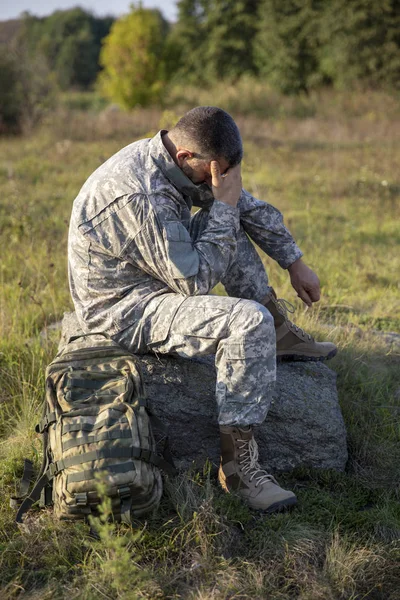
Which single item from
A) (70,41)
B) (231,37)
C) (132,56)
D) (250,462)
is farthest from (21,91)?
(70,41)

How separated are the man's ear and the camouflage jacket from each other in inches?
1.4

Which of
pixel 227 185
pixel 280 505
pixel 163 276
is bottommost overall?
pixel 280 505

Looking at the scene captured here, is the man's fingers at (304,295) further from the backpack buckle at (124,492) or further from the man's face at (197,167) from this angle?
the backpack buckle at (124,492)

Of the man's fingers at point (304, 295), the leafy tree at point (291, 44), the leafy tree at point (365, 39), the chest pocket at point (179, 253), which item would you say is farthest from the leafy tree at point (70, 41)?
the chest pocket at point (179, 253)

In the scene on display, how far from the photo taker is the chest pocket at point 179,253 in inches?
107

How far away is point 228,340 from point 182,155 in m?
0.92

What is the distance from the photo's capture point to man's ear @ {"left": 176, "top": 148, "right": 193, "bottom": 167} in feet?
9.47

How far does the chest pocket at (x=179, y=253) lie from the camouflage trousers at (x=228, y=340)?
0.15m

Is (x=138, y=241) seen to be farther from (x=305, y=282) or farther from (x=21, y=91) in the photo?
(x=21, y=91)

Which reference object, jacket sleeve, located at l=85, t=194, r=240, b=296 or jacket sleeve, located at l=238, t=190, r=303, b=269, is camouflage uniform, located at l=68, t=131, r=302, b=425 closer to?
jacket sleeve, located at l=85, t=194, r=240, b=296

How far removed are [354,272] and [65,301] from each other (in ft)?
8.79

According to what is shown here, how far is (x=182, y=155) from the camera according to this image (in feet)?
9.52

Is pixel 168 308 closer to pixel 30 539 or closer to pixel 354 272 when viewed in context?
pixel 30 539

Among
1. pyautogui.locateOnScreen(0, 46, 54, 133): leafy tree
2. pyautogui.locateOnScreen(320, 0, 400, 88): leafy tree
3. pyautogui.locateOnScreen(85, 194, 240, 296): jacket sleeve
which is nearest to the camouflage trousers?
pyautogui.locateOnScreen(85, 194, 240, 296): jacket sleeve
